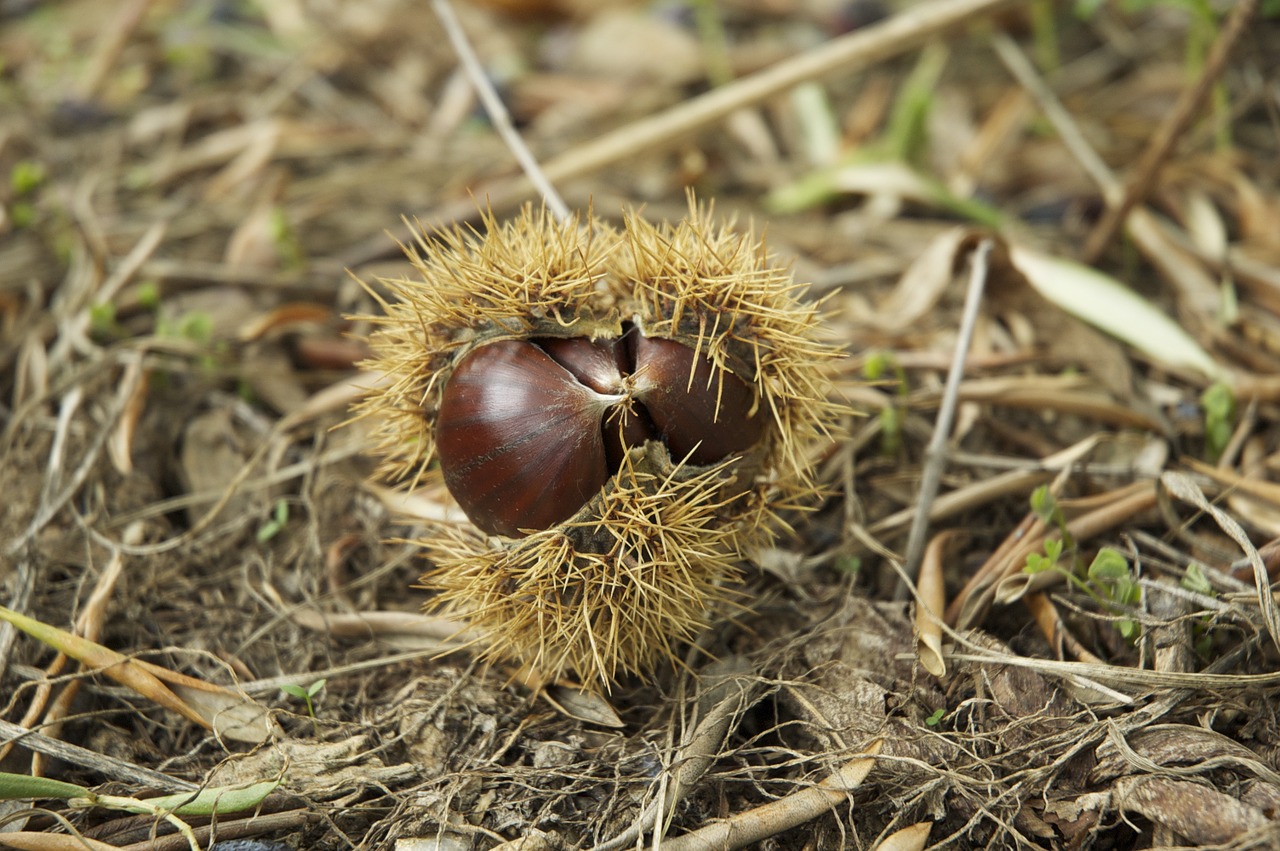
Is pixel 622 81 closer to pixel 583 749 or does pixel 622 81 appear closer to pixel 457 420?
pixel 457 420

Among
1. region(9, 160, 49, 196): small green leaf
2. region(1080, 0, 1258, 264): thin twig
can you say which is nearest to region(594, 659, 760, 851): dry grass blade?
region(1080, 0, 1258, 264): thin twig

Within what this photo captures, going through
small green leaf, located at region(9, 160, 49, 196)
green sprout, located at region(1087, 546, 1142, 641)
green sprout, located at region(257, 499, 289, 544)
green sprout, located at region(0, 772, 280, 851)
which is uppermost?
small green leaf, located at region(9, 160, 49, 196)

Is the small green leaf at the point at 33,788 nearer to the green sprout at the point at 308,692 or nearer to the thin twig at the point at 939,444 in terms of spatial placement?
the green sprout at the point at 308,692

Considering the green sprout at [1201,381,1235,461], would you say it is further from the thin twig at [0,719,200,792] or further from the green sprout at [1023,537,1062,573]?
the thin twig at [0,719,200,792]

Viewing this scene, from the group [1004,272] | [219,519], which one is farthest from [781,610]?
[219,519]

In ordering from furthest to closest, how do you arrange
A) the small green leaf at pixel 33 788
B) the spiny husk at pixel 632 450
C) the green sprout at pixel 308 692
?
the green sprout at pixel 308 692
the spiny husk at pixel 632 450
the small green leaf at pixel 33 788

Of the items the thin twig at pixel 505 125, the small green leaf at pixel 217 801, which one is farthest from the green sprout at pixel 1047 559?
the small green leaf at pixel 217 801
